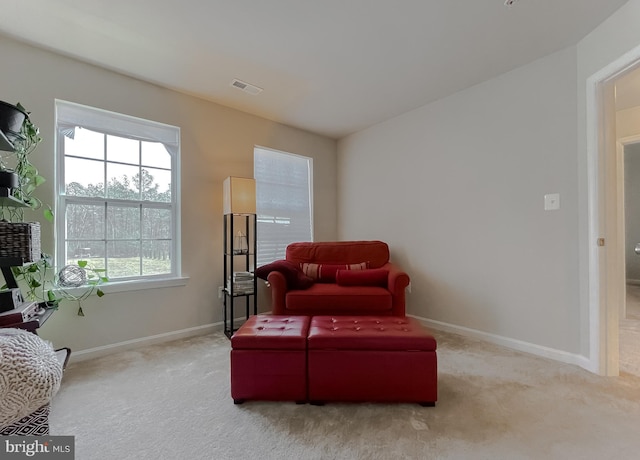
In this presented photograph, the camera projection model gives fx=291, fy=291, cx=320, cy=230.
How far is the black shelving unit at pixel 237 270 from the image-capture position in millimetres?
2940

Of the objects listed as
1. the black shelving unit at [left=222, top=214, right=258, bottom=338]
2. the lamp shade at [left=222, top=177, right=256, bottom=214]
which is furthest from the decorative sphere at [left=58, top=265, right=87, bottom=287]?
the lamp shade at [left=222, top=177, right=256, bottom=214]

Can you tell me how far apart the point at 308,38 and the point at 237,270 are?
7.81 feet

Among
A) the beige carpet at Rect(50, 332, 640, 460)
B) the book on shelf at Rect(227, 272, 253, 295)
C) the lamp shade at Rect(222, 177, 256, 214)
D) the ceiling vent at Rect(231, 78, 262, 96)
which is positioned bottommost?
the beige carpet at Rect(50, 332, 640, 460)

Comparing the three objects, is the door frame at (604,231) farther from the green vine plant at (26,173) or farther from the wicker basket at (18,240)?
the green vine plant at (26,173)

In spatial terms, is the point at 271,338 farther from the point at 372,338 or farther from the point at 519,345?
the point at 519,345

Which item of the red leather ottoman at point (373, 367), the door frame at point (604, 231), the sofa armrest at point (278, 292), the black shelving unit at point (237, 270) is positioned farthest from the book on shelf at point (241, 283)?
the door frame at point (604, 231)

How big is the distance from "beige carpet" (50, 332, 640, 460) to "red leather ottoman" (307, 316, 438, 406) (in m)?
0.08

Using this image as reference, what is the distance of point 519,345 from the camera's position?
2537 millimetres

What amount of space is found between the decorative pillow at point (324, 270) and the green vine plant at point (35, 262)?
6.16ft

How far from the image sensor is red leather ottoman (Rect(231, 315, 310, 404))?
174cm

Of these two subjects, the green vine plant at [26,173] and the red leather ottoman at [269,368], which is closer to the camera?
the red leather ottoman at [269,368]

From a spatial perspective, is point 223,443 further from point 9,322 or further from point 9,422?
point 9,322

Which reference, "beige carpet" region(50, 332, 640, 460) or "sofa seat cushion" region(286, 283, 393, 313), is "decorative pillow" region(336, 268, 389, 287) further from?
"beige carpet" region(50, 332, 640, 460)

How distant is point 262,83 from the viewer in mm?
2760
